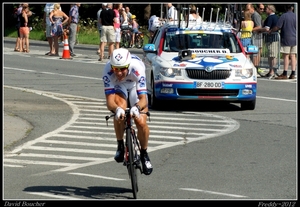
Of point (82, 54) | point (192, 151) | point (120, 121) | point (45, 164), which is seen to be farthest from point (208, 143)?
point (82, 54)

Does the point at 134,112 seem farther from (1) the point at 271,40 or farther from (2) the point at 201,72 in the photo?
(1) the point at 271,40

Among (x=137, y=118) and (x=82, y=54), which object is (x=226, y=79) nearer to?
(x=137, y=118)

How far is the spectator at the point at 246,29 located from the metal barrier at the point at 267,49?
1.1 inches

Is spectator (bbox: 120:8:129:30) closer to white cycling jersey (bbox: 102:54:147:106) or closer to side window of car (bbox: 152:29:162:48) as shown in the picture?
side window of car (bbox: 152:29:162:48)

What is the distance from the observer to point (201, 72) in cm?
1656

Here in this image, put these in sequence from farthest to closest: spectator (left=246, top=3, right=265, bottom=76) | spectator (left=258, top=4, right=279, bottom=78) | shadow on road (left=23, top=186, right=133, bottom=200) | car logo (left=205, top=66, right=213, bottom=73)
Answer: spectator (left=246, top=3, right=265, bottom=76)
spectator (left=258, top=4, right=279, bottom=78)
car logo (left=205, top=66, right=213, bottom=73)
shadow on road (left=23, top=186, right=133, bottom=200)

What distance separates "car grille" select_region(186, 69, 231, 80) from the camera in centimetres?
1653

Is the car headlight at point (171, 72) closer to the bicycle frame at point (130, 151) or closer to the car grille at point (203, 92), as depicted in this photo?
the car grille at point (203, 92)

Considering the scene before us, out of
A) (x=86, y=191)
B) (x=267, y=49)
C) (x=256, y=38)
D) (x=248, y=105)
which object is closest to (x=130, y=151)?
(x=86, y=191)

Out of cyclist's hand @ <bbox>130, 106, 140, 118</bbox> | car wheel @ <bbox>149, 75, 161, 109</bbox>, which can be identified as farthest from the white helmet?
car wheel @ <bbox>149, 75, 161, 109</bbox>

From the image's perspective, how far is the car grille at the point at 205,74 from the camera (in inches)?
651

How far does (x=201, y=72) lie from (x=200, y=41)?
120cm

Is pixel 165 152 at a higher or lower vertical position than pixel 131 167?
lower

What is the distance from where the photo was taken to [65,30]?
100ft
